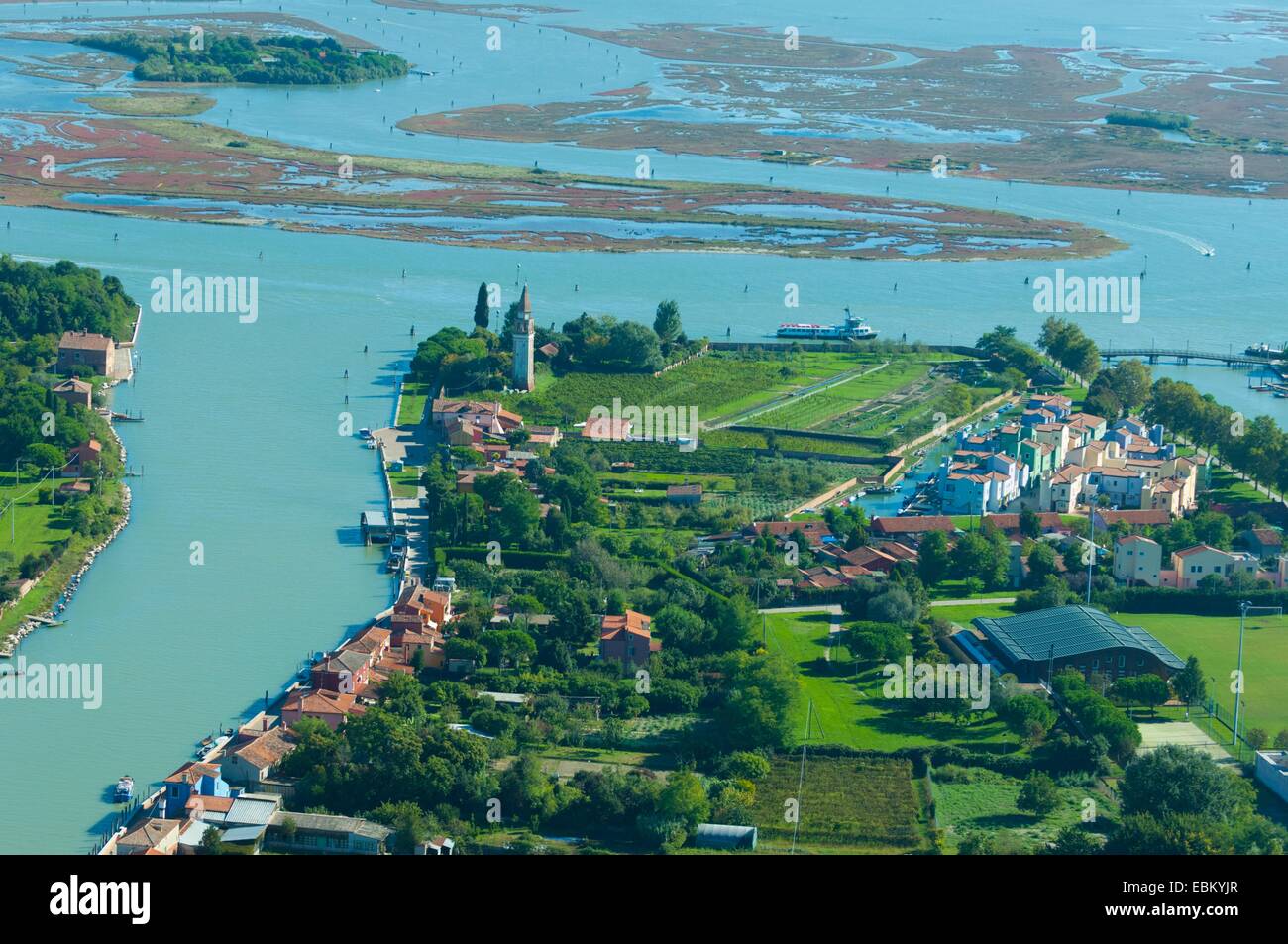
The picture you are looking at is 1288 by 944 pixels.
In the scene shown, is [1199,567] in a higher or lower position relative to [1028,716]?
higher

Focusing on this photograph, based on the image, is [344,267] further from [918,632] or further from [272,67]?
[272,67]

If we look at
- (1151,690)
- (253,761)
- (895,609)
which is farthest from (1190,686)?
(253,761)

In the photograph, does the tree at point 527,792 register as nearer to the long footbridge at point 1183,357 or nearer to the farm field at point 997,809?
the farm field at point 997,809

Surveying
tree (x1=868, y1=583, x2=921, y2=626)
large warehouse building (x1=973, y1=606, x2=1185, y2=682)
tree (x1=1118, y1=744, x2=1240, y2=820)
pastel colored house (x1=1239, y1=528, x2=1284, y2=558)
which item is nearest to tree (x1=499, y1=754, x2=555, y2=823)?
tree (x1=1118, y1=744, x2=1240, y2=820)

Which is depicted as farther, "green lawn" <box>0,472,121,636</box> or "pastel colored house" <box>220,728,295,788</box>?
"green lawn" <box>0,472,121,636</box>

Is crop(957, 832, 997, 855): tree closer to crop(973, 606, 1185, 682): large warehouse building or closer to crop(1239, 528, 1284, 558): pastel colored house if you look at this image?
crop(973, 606, 1185, 682): large warehouse building

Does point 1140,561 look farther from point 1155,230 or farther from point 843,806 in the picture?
point 1155,230
